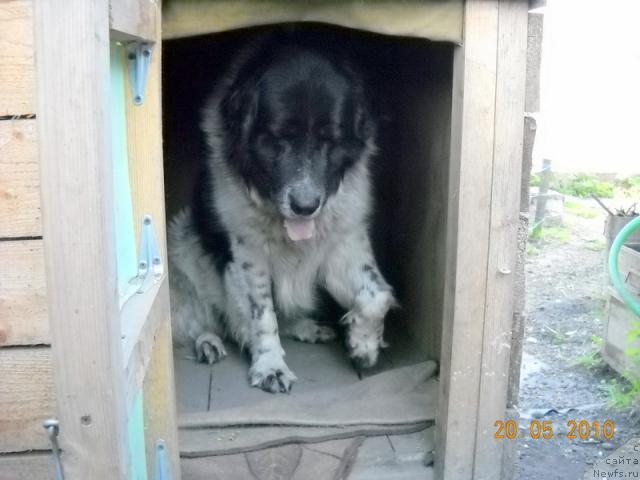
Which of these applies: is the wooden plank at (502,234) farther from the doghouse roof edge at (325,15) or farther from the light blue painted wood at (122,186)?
the light blue painted wood at (122,186)

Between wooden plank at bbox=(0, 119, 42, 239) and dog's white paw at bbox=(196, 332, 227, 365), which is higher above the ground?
wooden plank at bbox=(0, 119, 42, 239)

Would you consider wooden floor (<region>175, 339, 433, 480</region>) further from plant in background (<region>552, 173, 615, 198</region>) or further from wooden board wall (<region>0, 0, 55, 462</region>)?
plant in background (<region>552, 173, 615, 198</region>)

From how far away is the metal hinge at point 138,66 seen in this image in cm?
165

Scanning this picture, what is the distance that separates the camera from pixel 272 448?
2.27 m

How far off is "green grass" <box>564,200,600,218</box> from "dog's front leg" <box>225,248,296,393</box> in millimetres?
5063

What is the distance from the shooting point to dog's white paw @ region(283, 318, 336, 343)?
3371 mm

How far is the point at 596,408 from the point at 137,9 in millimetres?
2641

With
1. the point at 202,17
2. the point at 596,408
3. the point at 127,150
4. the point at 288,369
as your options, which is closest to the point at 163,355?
the point at 127,150

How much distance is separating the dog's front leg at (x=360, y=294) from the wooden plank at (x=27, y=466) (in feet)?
5.59

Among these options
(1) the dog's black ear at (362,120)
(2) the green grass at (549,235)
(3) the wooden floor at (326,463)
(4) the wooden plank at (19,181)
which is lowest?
(3) the wooden floor at (326,463)

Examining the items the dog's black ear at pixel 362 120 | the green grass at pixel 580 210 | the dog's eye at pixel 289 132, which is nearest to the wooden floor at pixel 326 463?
the dog's eye at pixel 289 132

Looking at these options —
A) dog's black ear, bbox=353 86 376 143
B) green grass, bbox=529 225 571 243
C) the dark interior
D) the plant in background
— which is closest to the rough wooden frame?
the dark interior
